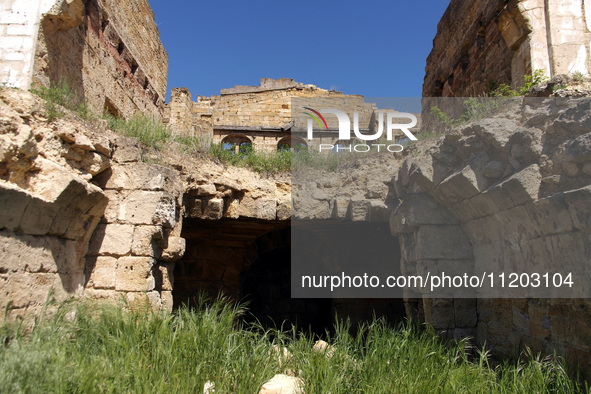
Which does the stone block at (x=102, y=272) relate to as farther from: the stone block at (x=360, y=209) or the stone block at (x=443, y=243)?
the stone block at (x=443, y=243)

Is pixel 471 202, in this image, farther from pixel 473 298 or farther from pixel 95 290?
pixel 95 290

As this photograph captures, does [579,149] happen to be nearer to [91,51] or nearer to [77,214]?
[77,214]

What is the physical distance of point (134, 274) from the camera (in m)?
4.46

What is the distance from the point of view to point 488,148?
13.5ft

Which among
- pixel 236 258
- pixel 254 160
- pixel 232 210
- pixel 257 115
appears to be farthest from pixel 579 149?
pixel 257 115

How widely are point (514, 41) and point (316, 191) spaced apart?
3.47m

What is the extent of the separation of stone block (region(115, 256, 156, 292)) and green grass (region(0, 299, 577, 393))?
0.36 m

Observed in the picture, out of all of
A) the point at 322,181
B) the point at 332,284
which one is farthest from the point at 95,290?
the point at 332,284

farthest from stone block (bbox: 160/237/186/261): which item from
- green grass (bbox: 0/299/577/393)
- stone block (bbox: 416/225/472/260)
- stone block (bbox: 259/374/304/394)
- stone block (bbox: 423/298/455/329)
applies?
stone block (bbox: 423/298/455/329)

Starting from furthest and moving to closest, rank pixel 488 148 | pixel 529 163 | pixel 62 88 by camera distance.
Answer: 1. pixel 62 88
2. pixel 488 148
3. pixel 529 163

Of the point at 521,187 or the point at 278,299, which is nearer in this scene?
the point at 521,187

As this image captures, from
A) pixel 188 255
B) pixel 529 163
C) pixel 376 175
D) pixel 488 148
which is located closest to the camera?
pixel 529 163

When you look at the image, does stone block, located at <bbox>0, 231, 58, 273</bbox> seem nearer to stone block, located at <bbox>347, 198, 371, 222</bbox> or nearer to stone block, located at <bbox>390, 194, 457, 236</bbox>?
stone block, located at <bbox>347, 198, 371, 222</bbox>

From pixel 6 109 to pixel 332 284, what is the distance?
265 inches
